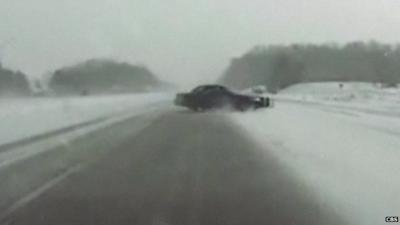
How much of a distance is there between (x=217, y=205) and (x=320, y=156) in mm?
7288

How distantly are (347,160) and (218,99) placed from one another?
94.1 feet

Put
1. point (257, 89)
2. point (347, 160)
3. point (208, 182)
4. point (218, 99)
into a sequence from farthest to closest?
point (257, 89)
point (218, 99)
point (347, 160)
point (208, 182)

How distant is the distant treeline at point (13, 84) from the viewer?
1911 inches

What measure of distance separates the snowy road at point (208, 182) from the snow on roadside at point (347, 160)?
0.07 ft

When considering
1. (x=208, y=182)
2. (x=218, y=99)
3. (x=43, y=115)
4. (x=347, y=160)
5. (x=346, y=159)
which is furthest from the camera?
(x=218, y=99)

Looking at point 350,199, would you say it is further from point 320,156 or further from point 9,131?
point 9,131

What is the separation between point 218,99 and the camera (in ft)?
145

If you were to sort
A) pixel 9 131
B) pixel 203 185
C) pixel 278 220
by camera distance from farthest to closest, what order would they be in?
pixel 9 131, pixel 203 185, pixel 278 220

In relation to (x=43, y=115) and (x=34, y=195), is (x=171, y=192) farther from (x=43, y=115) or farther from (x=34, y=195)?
(x=43, y=115)

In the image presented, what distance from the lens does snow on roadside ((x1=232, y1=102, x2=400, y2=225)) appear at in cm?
983

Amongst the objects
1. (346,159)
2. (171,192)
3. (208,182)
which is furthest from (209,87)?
(171,192)

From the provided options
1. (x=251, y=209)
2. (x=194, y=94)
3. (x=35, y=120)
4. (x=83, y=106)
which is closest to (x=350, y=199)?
(x=251, y=209)

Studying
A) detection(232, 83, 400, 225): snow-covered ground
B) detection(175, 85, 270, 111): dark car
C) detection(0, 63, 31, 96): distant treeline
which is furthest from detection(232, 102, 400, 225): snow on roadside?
detection(0, 63, 31, 96): distant treeline

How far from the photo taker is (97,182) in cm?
1207
